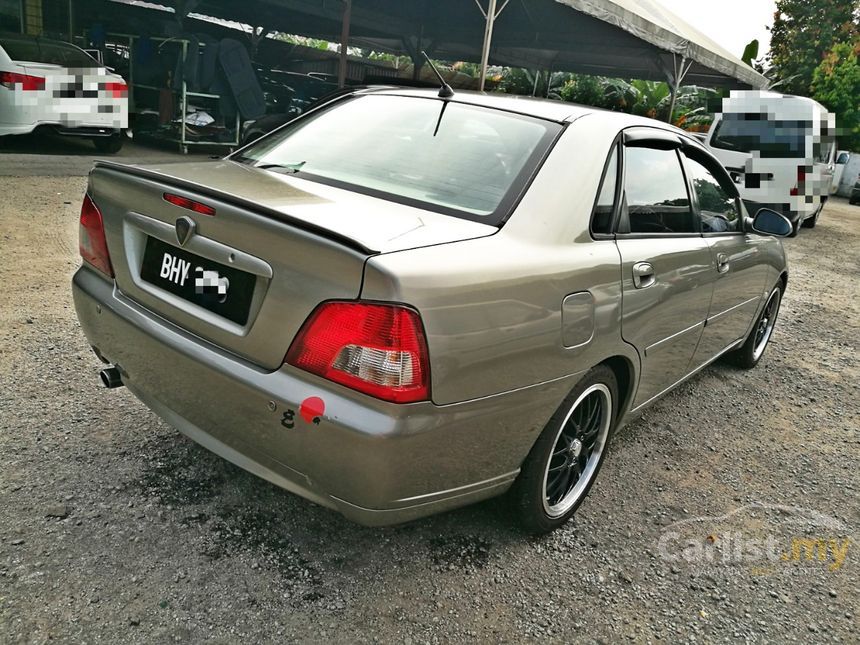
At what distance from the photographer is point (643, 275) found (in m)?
2.72

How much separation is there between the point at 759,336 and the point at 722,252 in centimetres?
180

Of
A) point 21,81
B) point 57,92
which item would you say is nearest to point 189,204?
point 21,81

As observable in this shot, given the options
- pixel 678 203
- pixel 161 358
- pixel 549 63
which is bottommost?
pixel 161 358

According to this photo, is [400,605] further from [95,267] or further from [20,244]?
[20,244]

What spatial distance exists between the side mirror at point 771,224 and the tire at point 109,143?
9053mm

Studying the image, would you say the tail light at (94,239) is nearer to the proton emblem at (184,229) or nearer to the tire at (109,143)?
the proton emblem at (184,229)

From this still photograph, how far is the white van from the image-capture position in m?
10.5

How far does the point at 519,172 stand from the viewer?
2426 mm

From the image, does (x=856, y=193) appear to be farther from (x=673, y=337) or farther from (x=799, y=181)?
(x=673, y=337)

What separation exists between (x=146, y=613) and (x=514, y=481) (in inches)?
47.1

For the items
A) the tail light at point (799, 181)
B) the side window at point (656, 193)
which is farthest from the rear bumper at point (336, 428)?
the tail light at point (799, 181)

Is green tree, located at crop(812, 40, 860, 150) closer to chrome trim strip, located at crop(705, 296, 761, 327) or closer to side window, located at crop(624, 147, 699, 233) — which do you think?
chrome trim strip, located at crop(705, 296, 761, 327)

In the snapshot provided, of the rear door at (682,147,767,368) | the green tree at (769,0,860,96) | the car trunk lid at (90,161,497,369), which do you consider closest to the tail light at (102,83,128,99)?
the car trunk lid at (90,161,497,369)

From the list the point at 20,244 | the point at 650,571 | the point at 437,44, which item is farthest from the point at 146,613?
the point at 437,44
